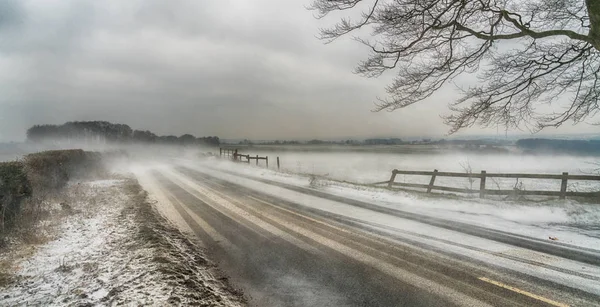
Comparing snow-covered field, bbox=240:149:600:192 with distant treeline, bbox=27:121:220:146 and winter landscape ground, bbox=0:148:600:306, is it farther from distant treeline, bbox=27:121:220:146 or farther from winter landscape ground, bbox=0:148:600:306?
distant treeline, bbox=27:121:220:146

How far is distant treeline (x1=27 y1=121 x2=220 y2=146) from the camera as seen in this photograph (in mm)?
120812

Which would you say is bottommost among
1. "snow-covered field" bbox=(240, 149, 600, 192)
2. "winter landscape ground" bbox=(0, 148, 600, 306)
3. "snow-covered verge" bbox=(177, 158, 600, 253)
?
"snow-covered field" bbox=(240, 149, 600, 192)

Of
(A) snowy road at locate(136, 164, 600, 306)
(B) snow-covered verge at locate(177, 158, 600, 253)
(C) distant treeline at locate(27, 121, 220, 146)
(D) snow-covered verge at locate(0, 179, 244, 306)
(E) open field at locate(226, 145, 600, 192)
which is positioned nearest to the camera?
(A) snowy road at locate(136, 164, 600, 306)

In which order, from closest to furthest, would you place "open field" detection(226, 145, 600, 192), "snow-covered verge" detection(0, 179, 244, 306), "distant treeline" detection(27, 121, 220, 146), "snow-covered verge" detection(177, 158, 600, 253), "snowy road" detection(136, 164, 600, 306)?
1. "snowy road" detection(136, 164, 600, 306)
2. "snow-covered verge" detection(0, 179, 244, 306)
3. "snow-covered verge" detection(177, 158, 600, 253)
4. "open field" detection(226, 145, 600, 192)
5. "distant treeline" detection(27, 121, 220, 146)

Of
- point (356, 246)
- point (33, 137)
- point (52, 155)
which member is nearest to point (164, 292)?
point (356, 246)

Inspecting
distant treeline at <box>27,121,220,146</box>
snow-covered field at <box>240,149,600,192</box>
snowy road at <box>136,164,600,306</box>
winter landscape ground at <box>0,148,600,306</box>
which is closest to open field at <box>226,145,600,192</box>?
snow-covered field at <box>240,149,600,192</box>

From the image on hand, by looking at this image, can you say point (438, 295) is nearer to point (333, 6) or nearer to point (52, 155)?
point (333, 6)

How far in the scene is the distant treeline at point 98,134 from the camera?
121m

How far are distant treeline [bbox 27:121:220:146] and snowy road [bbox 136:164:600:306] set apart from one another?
12705cm

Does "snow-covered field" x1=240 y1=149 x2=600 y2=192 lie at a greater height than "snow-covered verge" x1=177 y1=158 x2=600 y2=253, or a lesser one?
lesser

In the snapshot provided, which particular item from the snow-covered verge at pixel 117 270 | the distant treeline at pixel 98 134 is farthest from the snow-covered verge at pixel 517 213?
the distant treeline at pixel 98 134

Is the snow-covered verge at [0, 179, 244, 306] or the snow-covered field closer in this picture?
the snow-covered verge at [0, 179, 244, 306]

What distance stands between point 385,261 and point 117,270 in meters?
4.71

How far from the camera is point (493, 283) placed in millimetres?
4293
